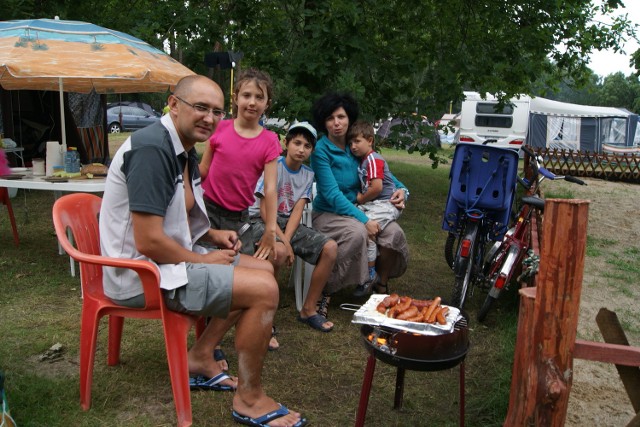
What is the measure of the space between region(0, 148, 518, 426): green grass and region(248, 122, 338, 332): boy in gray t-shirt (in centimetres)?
25

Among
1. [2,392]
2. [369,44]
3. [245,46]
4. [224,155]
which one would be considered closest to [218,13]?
[245,46]

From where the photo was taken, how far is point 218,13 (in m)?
7.73

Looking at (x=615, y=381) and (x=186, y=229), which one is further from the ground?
(x=186, y=229)

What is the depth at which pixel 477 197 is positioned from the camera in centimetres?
440

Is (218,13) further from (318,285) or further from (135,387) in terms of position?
(135,387)

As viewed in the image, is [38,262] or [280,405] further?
[38,262]

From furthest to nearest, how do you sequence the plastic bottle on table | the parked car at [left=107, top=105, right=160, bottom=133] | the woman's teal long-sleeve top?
the parked car at [left=107, top=105, right=160, bottom=133] → the plastic bottle on table → the woman's teal long-sleeve top

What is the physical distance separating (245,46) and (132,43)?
247cm

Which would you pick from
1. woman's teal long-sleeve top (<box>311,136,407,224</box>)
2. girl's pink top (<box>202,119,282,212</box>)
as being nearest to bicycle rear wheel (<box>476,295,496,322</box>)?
woman's teal long-sleeve top (<box>311,136,407,224</box>)

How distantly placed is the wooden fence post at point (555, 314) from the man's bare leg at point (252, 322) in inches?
47.2

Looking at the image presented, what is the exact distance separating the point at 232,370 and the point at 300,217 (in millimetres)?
1241

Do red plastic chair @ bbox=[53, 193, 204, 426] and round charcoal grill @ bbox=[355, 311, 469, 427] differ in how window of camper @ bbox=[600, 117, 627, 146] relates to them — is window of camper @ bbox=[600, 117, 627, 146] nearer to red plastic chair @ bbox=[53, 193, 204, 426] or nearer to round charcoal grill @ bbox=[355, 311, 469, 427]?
round charcoal grill @ bbox=[355, 311, 469, 427]

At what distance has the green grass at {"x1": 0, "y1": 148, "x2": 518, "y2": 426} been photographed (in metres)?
2.92

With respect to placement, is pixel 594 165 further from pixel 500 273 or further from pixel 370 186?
pixel 370 186
